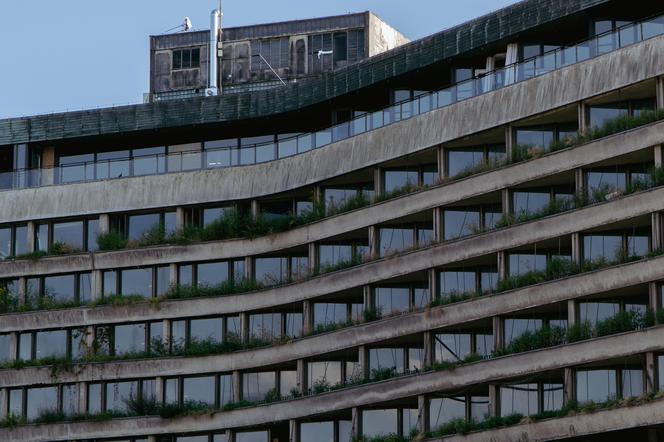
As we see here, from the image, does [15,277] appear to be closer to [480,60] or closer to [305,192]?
[305,192]

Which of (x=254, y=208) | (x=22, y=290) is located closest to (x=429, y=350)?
(x=254, y=208)

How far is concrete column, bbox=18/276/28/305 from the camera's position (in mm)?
92625

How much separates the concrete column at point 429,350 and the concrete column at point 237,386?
11.5 m

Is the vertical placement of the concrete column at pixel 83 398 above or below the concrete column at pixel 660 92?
below

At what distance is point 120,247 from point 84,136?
22.8ft

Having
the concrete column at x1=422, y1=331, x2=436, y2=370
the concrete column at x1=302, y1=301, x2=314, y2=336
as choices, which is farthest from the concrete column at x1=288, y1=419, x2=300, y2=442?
the concrete column at x1=422, y1=331, x2=436, y2=370

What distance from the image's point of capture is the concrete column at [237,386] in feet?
286

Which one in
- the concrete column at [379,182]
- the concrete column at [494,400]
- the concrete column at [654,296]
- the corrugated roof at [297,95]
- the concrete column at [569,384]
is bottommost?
the concrete column at [494,400]

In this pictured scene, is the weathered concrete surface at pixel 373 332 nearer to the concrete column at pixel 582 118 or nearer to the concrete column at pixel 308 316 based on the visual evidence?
the concrete column at pixel 308 316

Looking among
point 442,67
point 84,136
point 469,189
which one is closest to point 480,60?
point 442,67

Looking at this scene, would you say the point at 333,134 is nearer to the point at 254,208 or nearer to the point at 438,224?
the point at 254,208

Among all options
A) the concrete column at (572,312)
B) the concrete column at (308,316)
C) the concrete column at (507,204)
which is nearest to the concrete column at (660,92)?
the concrete column at (572,312)

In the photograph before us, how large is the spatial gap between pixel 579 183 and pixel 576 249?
2.58m

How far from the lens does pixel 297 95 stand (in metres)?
89.8
